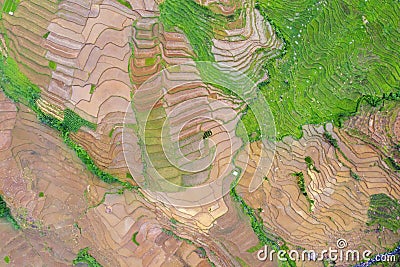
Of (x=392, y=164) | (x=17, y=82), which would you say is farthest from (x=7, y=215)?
(x=392, y=164)

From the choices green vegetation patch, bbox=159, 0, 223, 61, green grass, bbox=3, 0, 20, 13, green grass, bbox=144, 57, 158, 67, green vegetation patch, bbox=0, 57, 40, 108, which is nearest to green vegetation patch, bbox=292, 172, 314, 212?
green vegetation patch, bbox=159, 0, 223, 61

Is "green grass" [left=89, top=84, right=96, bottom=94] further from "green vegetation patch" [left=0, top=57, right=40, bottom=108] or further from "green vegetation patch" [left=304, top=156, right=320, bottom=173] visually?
"green vegetation patch" [left=304, top=156, right=320, bottom=173]

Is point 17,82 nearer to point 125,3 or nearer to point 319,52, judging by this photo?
point 125,3

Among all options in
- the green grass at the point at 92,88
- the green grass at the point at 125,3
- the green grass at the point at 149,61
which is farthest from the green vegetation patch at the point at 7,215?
the green grass at the point at 125,3

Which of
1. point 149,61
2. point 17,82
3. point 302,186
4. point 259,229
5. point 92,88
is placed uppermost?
point 149,61

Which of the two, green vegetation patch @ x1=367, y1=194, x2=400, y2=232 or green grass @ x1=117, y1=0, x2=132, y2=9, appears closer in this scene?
green grass @ x1=117, y1=0, x2=132, y2=9

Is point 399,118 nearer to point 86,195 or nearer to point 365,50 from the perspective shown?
point 365,50
